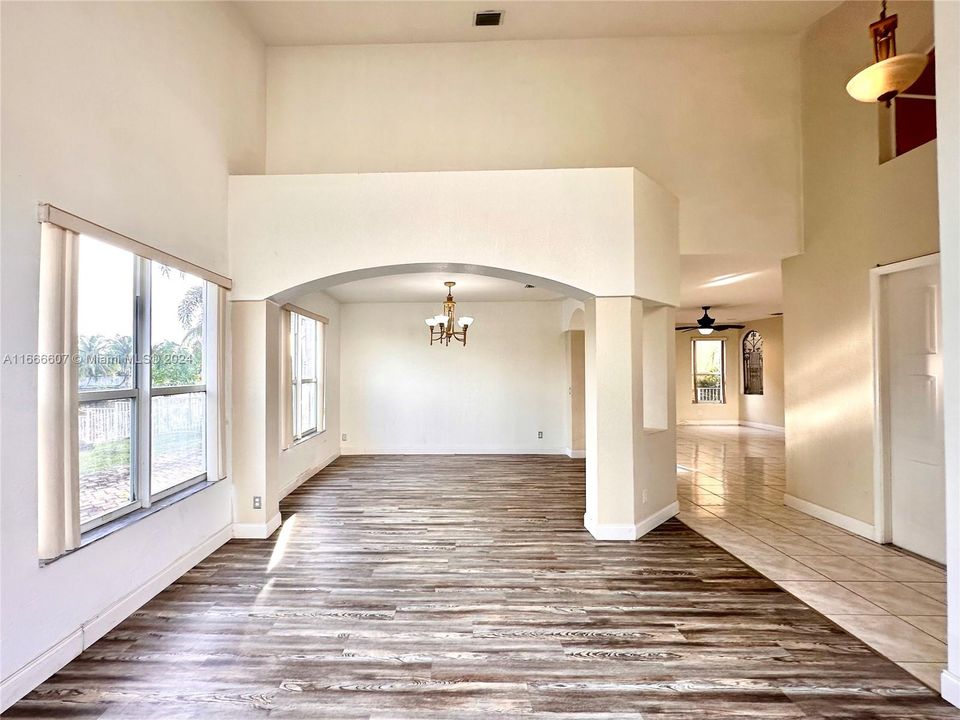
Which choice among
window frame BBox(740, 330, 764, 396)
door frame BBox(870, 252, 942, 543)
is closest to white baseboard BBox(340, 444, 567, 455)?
door frame BBox(870, 252, 942, 543)

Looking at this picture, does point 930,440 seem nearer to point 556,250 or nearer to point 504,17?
point 556,250

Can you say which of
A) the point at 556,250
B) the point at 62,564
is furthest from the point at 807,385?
the point at 62,564

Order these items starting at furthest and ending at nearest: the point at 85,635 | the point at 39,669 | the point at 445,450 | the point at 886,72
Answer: the point at 445,450 < the point at 886,72 < the point at 85,635 < the point at 39,669

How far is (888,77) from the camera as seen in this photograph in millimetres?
2902

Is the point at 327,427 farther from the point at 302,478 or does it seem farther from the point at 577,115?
the point at 577,115

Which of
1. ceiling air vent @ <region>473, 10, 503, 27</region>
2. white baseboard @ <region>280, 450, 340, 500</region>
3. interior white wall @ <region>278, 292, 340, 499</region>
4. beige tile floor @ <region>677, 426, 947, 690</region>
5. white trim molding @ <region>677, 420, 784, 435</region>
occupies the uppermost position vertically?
ceiling air vent @ <region>473, 10, 503, 27</region>

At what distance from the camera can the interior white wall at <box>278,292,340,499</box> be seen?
5.64m

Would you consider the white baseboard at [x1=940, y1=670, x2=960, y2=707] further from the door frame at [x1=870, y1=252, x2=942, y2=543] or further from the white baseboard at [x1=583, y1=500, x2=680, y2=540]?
the door frame at [x1=870, y1=252, x2=942, y2=543]

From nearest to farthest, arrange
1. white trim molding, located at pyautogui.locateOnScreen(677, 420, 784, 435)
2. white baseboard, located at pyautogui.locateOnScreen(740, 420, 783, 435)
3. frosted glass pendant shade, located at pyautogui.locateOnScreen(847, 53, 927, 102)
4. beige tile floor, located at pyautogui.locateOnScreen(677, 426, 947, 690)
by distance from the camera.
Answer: beige tile floor, located at pyautogui.locateOnScreen(677, 426, 947, 690)
frosted glass pendant shade, located at pyautogui.locateOnScreen(847, 53, 927, 102)
white baseboard, located at pyautogui.locateOnScreen(740, 420, 783, 435)
white trim molding, located at pyautogui.locateOnScreen(677, 420, 784, 435)

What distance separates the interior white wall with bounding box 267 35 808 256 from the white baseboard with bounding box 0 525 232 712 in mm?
3811

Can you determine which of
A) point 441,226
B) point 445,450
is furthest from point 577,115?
point 445,450

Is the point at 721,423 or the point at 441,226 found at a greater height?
the point at 441,226

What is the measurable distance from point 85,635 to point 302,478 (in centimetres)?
365

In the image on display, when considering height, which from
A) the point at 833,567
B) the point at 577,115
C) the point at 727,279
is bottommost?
the point at 833,567
